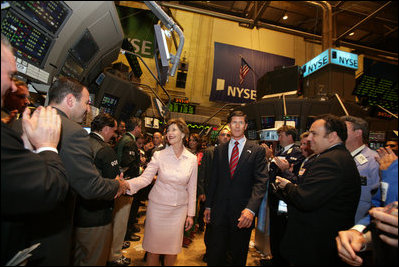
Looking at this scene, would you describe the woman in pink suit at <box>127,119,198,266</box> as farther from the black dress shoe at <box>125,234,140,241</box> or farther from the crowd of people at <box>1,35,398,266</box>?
the black dress shoe at <box>125,234,140,241</box>

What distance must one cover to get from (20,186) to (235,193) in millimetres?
1711

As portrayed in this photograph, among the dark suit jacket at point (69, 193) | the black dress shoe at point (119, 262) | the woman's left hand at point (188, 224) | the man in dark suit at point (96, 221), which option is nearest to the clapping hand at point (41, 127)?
the dark suit jacket at point (69, 193)

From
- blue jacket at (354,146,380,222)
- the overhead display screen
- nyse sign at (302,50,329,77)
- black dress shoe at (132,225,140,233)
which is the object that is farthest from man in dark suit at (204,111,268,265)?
nyse sign at (302,50,329,77)

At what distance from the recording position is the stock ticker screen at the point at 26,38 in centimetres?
138

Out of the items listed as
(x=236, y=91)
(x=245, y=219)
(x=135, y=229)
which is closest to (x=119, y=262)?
(x=245, y=219)

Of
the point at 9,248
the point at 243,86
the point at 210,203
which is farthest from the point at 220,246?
the point at 243,86

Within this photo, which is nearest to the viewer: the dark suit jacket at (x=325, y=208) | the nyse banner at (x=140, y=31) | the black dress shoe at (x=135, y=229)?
the dark suit jacket at (x=325, y=208)

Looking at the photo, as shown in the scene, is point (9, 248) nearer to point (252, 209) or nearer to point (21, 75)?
point (21, 75)

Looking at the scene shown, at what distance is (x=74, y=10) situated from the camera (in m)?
1.05

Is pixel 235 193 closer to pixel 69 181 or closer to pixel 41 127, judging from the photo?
pixel 69 181

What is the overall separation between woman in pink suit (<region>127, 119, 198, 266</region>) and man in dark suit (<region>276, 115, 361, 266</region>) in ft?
3.14

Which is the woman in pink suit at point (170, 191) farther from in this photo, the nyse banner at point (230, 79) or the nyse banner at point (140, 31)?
the nyse banner at point (230, 79)

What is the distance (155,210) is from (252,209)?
93cm

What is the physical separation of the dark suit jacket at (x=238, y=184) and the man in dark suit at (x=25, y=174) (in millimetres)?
1482
